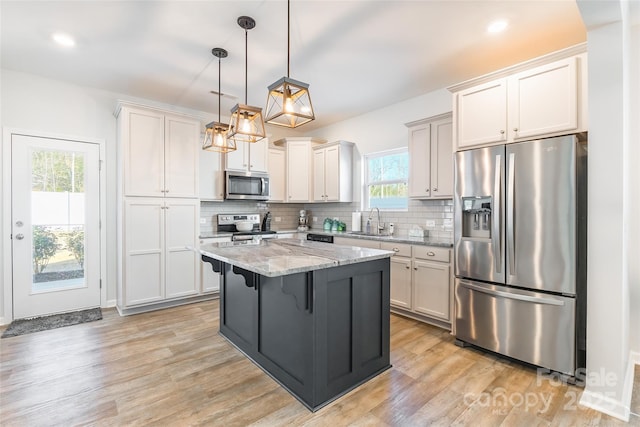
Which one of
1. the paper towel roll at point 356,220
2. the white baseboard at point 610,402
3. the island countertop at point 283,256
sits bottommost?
the white baseboard at point 610,402

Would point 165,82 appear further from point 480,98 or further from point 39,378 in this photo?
point 480,98

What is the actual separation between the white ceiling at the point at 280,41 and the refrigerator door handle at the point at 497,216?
115 cm

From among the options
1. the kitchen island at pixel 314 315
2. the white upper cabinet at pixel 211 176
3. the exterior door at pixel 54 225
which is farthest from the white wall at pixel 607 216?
the exterior door at pixel 54 225

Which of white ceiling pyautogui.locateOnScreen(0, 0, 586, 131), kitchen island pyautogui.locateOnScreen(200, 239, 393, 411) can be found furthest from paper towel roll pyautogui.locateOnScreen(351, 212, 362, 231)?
kitchen island pyautogui.locateOnScreen(200, 239, 393, 411)

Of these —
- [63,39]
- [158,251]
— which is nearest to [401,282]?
[158,251]

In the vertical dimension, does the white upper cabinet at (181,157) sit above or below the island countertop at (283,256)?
above

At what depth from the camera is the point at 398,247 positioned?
142 inches

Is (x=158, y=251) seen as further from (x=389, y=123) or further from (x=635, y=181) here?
(x=635, y=181)

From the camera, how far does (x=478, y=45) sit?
284cm

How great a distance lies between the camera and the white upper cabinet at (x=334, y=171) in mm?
4809

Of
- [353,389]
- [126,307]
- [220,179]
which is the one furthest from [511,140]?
[126,307]

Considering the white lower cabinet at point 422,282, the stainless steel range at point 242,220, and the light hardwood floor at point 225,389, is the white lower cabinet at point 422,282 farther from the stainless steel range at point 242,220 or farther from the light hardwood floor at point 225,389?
the stainless steel range at point 242,220

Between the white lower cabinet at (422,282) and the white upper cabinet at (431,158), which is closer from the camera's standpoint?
the white lower cabinet at (422,282)

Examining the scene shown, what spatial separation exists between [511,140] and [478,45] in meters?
0.99
